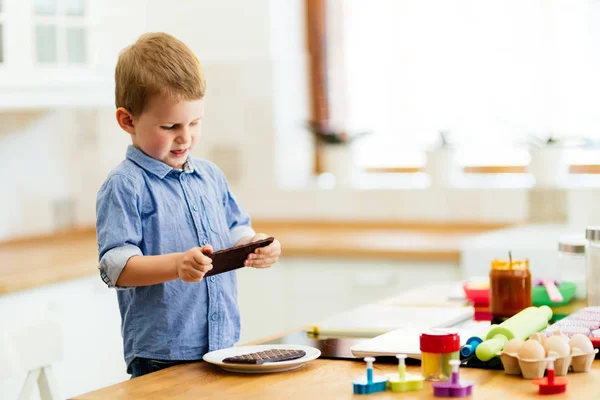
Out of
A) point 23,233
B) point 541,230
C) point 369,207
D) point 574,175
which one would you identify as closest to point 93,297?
point 23,233

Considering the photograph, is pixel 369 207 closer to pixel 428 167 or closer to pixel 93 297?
pixel 428 167

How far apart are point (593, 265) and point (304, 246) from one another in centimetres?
172

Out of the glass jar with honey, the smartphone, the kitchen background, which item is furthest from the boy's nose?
the kitchen background

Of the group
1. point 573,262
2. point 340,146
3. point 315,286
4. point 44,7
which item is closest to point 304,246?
point 315,286

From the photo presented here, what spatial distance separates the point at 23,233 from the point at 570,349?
2.85 m

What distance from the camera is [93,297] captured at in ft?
10.7

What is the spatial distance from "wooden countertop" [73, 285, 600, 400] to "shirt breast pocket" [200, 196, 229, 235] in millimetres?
298

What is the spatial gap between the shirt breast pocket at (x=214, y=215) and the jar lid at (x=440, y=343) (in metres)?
0.54

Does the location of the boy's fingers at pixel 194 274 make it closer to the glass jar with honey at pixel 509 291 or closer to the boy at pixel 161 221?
the boy at pixel 161 221

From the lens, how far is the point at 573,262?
2.31m

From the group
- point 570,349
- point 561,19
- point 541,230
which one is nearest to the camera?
point 570,349

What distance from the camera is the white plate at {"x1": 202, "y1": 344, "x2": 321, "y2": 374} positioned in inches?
62.1

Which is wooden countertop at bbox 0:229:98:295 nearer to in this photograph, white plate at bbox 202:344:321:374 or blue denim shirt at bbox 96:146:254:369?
blue denim shirt at bbox 96:146:254:369

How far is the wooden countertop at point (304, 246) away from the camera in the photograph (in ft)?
10.1
